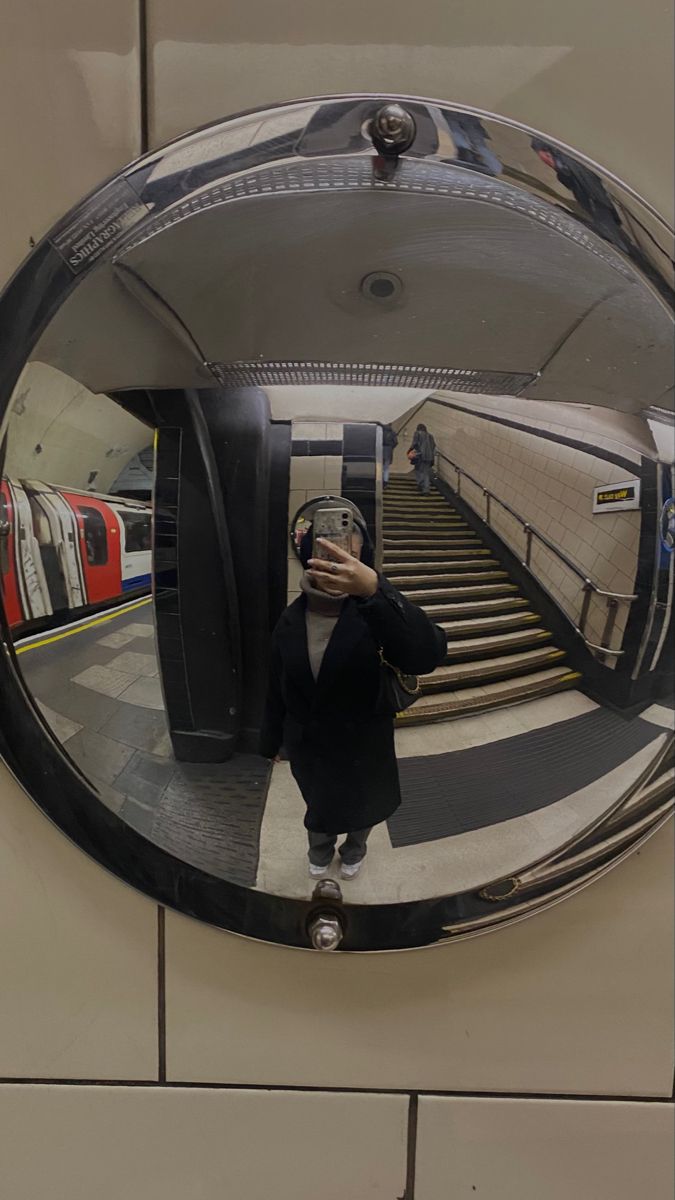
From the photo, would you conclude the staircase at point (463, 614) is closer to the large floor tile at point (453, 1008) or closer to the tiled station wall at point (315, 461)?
the tiled station wall at point (315, 461)

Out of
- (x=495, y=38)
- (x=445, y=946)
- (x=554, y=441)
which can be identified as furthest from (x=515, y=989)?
(x=495, y=38)

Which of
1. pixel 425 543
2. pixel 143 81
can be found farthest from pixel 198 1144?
pixel 143 81

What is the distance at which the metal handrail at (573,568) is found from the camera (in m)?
0.34

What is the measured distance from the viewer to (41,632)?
1.22ft

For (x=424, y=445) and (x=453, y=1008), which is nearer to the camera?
(x=424, y=445)

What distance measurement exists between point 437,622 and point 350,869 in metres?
0.16

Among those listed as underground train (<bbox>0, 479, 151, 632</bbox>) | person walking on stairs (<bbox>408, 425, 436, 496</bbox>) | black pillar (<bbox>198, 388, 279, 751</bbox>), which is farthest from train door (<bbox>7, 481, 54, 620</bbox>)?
person walking on stairs (<bbox>408, 425, 436, 496</bbox>)

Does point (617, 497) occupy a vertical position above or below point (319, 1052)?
above

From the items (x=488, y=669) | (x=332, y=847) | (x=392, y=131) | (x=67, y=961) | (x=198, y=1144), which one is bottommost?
(x=198, y=1144)

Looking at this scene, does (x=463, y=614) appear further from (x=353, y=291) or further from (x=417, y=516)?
(x=353, y=291)

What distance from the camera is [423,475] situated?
1.10 ft

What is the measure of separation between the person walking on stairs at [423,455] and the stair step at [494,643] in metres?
0.09

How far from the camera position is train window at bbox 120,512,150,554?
34cm

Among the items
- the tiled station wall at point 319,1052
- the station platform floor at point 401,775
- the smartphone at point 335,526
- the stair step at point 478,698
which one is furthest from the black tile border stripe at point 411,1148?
the smartphone at point 335,526
